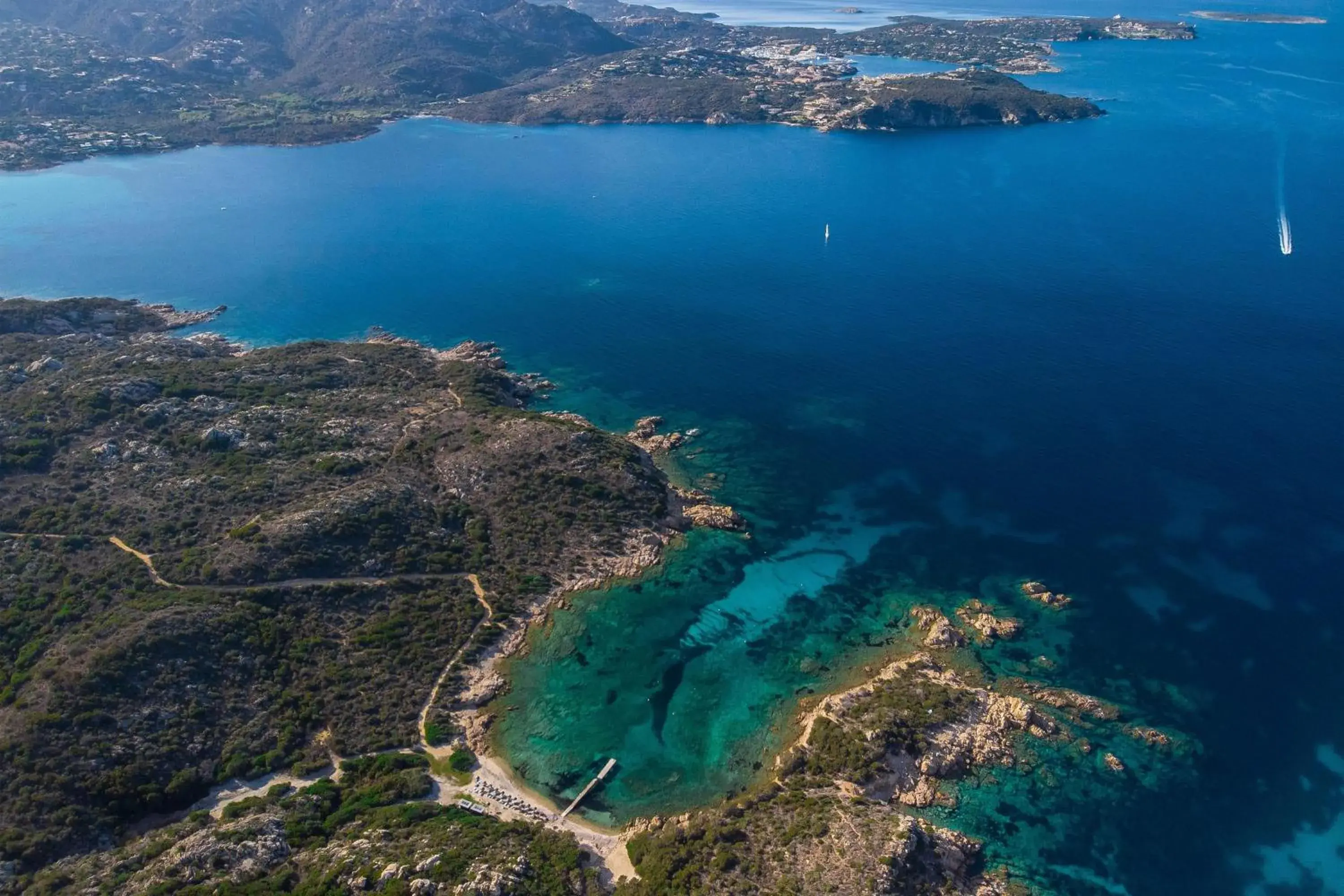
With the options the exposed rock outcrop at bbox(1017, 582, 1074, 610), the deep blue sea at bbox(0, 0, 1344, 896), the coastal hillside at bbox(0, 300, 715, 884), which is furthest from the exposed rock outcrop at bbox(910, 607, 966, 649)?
the coastal hillside at bbox(0, 300, 715, 884)

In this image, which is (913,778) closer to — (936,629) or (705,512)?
(936,629)

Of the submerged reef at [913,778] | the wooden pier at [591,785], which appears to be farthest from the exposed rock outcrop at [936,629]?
the wooden pier at [591,785]

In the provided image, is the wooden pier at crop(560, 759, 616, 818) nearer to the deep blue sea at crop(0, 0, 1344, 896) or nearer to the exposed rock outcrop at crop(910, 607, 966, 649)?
the deep blue sea at crop(0, 0, 1344, 896)

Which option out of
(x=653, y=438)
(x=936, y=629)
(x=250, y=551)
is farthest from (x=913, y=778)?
(x=250, y=551)

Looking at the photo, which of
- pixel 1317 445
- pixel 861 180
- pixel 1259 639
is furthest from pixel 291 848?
pixel 861 180

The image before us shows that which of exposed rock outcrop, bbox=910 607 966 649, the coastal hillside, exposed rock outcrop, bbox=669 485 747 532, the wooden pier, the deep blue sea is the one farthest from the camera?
exposed rock outcrop, bbox=669 485 747 532
